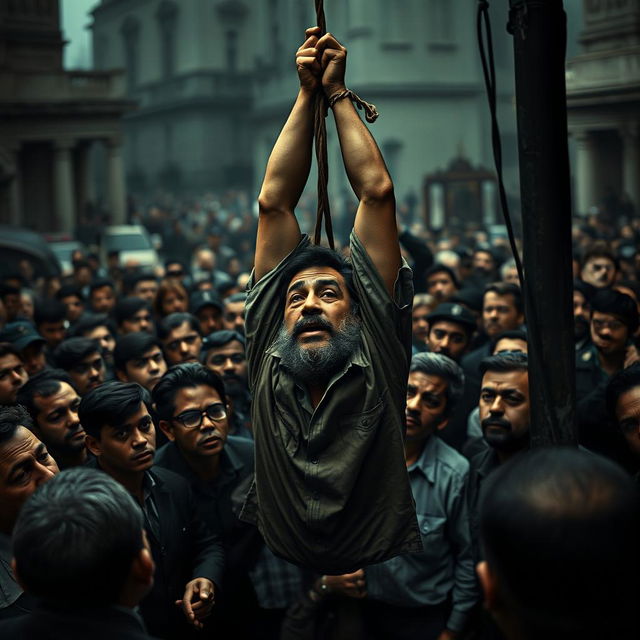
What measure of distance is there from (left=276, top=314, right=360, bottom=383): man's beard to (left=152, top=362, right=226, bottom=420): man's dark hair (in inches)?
51.6

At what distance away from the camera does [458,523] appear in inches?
170

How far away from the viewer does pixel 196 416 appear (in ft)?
15.0

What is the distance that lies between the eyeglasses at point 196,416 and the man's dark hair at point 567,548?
262 cm

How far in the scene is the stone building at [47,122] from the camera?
29.4m

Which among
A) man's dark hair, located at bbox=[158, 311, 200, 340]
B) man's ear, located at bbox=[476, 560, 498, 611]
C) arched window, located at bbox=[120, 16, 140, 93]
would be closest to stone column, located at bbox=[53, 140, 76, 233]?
arched window, located at bbox=[120, 16, 140, 93]

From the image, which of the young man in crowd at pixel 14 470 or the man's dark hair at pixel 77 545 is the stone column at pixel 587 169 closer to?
the young man in crowd at pixel 14 470

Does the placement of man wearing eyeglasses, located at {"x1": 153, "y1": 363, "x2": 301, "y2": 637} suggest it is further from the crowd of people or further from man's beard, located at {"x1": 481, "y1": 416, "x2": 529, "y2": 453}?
man's beard, located at {"x1": 481, "y1": 416, "x2": 529, "y2": 453}

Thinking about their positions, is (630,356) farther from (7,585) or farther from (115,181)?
(115,181)

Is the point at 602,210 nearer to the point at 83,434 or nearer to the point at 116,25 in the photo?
the point at 83,434

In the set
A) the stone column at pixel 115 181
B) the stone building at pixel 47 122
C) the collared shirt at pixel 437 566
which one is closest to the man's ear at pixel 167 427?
the collared shirt at pixel 437 566

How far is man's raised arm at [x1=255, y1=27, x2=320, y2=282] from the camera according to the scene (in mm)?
3490

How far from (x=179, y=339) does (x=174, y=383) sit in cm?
203

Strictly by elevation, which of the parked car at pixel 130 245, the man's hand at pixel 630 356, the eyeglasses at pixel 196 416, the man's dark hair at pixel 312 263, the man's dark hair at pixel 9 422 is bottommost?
the eyeglasses at pixel 196 416

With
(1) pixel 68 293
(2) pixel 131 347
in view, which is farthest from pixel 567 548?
(1) pixel 68 293
